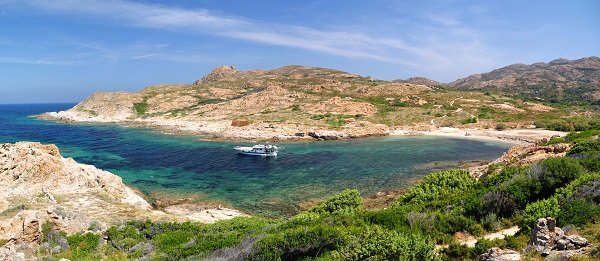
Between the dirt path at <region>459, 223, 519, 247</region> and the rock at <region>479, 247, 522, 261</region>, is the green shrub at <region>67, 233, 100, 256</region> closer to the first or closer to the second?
the rock at <region>479, 247, 522, 261</region>

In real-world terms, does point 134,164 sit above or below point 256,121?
below

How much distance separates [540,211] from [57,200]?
27867mm

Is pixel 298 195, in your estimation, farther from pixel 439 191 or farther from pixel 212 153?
pixel 212 153

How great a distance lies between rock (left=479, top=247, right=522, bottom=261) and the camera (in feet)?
34.2

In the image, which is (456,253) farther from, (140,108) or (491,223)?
(140,108)

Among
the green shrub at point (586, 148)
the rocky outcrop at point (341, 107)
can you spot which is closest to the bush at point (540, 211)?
the green shrub at point (586, 148)

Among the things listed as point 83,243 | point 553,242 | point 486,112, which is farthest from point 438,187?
point 486,112

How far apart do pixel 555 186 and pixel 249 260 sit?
15430 millimetres

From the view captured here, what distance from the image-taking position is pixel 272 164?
51156mm

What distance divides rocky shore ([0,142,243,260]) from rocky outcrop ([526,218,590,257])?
728 inches

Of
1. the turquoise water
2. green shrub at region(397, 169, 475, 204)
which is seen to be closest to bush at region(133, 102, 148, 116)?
the turquoise water

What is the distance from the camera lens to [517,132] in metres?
72.9

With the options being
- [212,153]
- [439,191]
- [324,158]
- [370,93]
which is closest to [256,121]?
[212,153]

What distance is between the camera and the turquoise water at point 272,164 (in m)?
36.8
